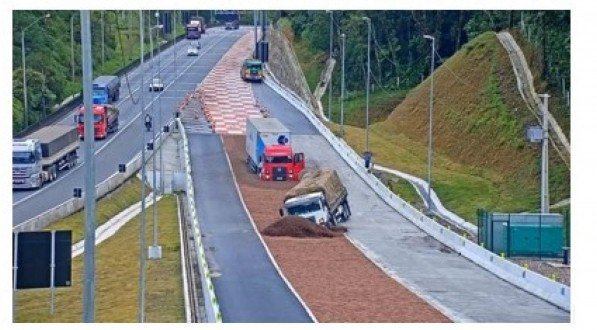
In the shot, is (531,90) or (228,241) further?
(531,90)

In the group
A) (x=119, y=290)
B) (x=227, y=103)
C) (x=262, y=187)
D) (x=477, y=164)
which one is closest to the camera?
(x=119, y=290)

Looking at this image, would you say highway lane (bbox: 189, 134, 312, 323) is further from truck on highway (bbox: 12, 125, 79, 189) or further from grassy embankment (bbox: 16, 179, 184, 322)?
truck on highway (bbox: 12, 125, 79, 189)

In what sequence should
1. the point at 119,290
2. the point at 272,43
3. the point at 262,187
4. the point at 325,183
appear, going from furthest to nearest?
the point at 272,43 → the point at 262,187 → the point at 325,183 → the point at 119,290

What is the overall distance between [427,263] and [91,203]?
90.3 feet

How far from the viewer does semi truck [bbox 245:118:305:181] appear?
6931 cm

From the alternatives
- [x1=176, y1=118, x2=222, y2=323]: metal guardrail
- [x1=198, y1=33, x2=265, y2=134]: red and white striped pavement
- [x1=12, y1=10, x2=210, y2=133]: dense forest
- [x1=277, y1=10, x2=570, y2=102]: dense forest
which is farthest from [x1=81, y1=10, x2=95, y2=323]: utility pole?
[x1=277, y1=10, x2=570, y2=102]: dense forest

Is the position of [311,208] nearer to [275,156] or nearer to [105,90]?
[275,156]

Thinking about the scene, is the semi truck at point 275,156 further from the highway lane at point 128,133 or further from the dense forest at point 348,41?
the dense forest at point 348,41

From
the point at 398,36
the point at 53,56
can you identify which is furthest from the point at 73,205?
the point at 398,36

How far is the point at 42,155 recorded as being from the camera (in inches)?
2650

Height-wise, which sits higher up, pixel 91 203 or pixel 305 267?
pixel 91 203

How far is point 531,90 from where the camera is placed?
81.2 meters

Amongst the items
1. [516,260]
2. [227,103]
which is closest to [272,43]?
[227,103]

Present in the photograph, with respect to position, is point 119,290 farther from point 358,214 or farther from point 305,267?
point 358,214
